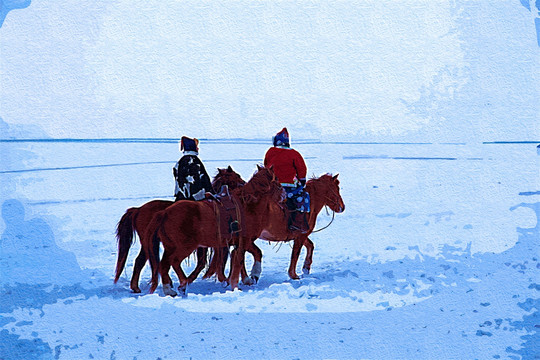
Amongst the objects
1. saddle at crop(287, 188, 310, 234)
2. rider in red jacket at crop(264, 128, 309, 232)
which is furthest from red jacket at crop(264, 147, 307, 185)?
saddle at crop(287, 188, 310, 234)

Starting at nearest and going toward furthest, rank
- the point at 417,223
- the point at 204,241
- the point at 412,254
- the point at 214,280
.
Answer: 1. the point at 204,241
2. the point at 214,280
3. the point at 412,254
4. the point at 417,223

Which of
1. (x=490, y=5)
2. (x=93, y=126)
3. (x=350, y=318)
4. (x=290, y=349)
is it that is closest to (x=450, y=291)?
(x=350, y=318)

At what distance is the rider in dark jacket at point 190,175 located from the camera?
6.71 m

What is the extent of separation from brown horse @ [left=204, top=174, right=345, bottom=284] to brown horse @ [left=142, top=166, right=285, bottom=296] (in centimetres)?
17

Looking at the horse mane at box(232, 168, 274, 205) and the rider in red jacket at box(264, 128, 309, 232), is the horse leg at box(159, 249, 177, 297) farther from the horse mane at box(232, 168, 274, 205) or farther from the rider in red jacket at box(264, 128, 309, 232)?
the rider in red jacket at box(264, 128, 309, 232)

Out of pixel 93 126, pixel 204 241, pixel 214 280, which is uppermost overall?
pixel 93 126

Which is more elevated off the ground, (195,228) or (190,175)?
(190,175)

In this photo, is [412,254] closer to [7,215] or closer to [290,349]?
[290,349]

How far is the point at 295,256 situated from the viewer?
7.58 meters

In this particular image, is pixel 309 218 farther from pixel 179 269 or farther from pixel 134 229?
pixel 134 229

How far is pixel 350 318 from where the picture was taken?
20.2 feet

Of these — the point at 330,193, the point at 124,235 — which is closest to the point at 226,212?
the point at 124,235

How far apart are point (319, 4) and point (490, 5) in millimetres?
2226

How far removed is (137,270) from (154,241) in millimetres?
387
